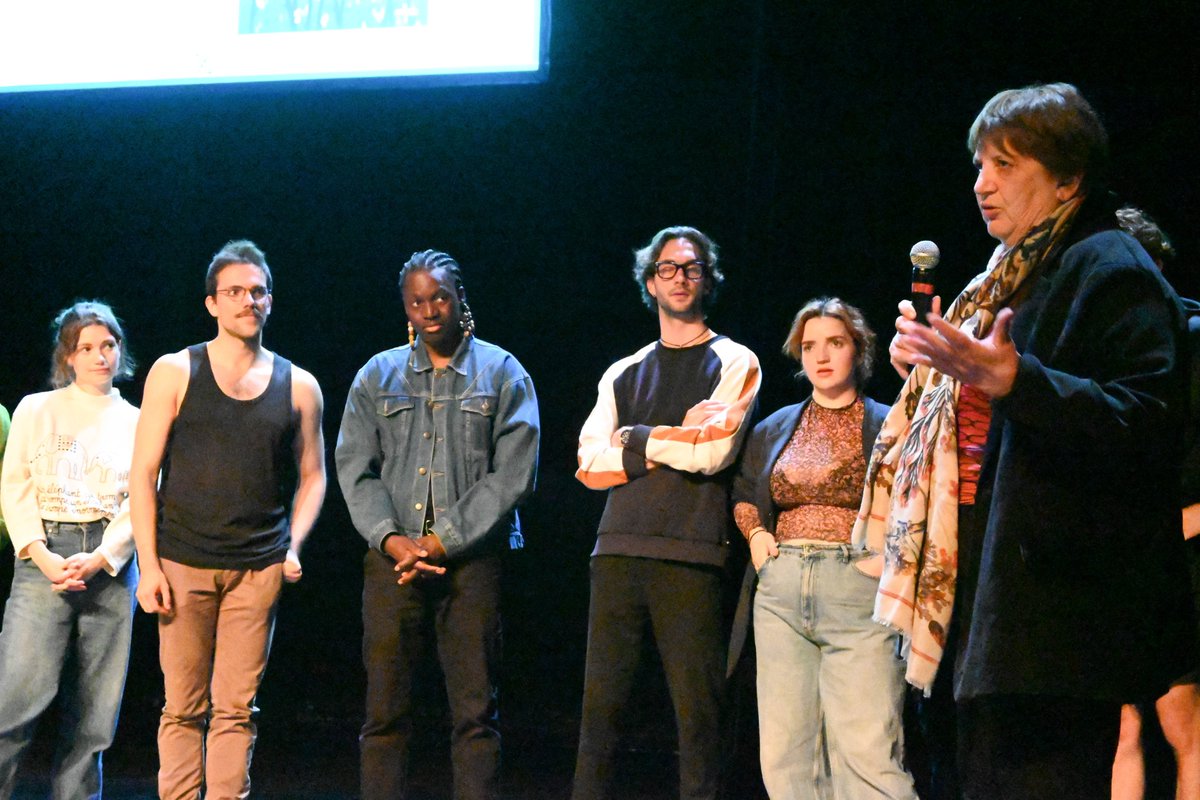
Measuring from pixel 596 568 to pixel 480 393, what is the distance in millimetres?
579

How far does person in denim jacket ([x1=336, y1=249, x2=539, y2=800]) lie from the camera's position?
2.86 meters

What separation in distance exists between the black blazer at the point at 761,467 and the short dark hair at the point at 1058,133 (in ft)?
4.43

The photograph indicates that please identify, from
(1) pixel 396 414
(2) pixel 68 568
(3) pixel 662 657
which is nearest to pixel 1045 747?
(3) pixel 662 657

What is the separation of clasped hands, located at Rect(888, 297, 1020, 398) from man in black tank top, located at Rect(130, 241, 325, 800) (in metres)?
2.17

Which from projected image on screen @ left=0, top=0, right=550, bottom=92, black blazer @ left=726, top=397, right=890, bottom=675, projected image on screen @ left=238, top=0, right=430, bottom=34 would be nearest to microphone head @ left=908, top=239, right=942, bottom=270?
black blazer @ left=726, top=397, right=890, bottom=675

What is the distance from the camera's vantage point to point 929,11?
3.65 m

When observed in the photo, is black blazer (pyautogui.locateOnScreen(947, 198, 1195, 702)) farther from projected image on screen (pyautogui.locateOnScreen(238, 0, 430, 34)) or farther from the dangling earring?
projected image on screen (pyautogui.locateOnScreen(238, 0, 430, 34))

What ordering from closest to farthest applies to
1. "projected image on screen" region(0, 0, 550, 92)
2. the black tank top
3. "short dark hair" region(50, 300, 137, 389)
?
the black tank top
"short dark hair" region(50, 300, 137, 389)
"projected image on screen" region(0, 0, 550, 92)

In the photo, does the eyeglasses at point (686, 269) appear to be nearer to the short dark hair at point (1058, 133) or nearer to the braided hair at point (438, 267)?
the braided hair at point (438, 267)

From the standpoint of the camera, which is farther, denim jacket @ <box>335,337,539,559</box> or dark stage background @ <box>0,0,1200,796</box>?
dark stage background @ <box>0,0,1200,796</box>

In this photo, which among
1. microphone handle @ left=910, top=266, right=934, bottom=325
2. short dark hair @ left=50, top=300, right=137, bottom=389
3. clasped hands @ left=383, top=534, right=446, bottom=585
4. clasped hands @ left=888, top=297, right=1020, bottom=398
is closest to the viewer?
clasped hands @ left=888, top=297, right=1020, bottom=398

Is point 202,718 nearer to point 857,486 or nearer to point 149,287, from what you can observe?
point 857,486

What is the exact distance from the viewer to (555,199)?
162 inches

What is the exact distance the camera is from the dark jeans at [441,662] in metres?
2.83
